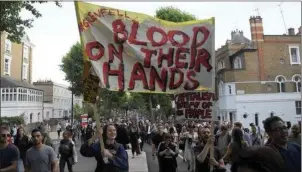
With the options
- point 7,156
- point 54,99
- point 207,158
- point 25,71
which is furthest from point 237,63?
point 54,99

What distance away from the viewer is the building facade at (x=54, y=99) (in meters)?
67.5

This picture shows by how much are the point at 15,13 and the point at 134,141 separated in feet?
25.8

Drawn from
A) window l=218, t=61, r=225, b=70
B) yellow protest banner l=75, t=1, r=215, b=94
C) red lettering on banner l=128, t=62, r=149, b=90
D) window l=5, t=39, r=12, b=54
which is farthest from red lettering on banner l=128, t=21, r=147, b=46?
window l=5, t=39, r=12, b=54

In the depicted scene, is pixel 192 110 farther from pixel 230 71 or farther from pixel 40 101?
pixel 40 101

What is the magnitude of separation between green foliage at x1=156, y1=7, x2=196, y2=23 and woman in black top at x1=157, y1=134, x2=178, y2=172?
29156mm

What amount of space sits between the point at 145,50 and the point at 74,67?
36.1 metres

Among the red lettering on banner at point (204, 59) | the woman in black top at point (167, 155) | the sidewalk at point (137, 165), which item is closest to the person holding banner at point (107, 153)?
the red lettering on banner at point (204, 59)

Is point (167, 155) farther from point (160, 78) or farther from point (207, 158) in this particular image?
point (160, 78)

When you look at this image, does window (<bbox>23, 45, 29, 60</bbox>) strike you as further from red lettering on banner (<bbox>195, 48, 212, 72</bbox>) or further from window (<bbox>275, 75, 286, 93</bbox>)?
red lettering on banner (<bbox>195, 48, 212, 72</bbox>)

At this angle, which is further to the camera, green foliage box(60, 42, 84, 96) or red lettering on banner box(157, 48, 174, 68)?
green foliage box(60, 42, 84, 96)

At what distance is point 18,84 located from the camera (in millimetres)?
47625

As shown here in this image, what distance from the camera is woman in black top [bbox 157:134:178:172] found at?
26.7ft

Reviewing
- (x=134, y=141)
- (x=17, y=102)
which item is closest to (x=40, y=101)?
(x=17, y=102)

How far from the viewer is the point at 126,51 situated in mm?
5609
